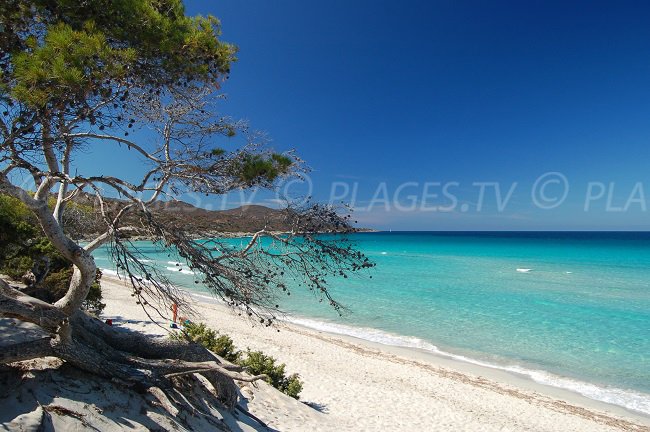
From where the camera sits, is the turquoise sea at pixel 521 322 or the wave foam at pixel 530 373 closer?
the wave foam at pixel 530 373

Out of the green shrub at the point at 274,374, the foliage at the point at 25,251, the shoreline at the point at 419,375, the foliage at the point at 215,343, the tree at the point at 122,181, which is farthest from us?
the foliage at the point at 25,251

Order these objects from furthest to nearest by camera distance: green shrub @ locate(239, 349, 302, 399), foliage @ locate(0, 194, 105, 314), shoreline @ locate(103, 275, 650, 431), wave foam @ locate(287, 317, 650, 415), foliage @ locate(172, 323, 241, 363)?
wave foam @ locate(287, 317, 650, 415), foliage @ locate(0, 194, 105, 314), shoreline @ locate(103, 275, 650, 431), foliage @ locate(172, 323, 241, 363), green shrub @ locate(239, 349, 302, 399)

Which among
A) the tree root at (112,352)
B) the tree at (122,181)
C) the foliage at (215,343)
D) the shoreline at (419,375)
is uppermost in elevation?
the tree at (122,181)

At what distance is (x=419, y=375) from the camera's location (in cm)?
1218

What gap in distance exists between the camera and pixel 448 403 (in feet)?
32.7

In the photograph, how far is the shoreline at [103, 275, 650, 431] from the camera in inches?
380

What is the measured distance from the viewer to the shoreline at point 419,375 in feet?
31.7

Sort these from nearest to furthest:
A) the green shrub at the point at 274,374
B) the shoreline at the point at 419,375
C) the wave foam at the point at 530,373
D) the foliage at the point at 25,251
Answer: the green shrub at the point at 274,374 → the shoreline at the point at 419,375 → the foliage at the point at 25,251 → the wave foam at the point at 530,373

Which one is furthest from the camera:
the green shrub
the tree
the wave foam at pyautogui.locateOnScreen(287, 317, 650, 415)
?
the wave foam at pyautogui.locateOnScreen(287, 317, 650, 415)

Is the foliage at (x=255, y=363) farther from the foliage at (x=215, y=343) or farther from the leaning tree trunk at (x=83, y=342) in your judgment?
the leaning tree trunk at (x=83, y=342)

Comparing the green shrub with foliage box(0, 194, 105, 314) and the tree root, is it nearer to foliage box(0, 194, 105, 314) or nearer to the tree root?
the tree root

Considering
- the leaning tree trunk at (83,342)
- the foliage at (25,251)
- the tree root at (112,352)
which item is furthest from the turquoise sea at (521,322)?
the foliage at (25,251)

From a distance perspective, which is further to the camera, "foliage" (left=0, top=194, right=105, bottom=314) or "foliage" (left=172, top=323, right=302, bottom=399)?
"foliage" (left=0, top=194, right=105, bottom=314)

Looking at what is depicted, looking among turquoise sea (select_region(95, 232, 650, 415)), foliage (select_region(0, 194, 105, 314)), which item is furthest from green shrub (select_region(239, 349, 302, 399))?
foliage (select_region(0, 194, 105, 314))
